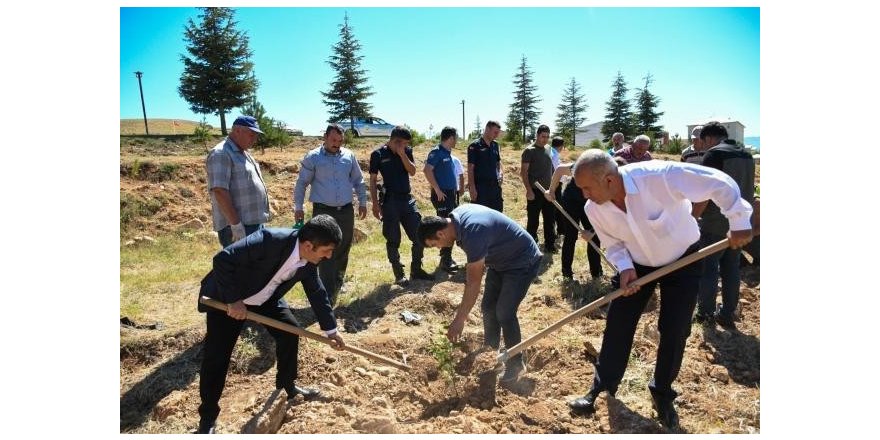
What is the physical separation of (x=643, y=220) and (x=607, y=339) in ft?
2.67

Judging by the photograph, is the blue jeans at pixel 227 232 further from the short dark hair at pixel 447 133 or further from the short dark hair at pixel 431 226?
the short dark hair at pixel 447 133

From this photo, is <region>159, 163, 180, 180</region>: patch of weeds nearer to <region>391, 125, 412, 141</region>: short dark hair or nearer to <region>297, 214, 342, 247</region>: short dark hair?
<region>391, 125, 412, 141</region>: short dark hair

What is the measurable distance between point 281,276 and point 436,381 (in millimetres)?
1432

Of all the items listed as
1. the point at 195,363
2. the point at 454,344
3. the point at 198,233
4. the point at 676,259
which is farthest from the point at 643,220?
the point at 198,233

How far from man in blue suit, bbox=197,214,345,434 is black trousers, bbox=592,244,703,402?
1.69 m

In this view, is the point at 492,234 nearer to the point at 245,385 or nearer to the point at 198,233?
the point at 245,385

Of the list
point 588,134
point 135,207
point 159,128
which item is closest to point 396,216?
point 135,207

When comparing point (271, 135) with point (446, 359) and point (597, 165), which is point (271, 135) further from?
point (597, 165)

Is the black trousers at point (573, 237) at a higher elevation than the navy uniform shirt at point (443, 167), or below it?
below

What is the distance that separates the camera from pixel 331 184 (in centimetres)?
533

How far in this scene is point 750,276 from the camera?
6.12m

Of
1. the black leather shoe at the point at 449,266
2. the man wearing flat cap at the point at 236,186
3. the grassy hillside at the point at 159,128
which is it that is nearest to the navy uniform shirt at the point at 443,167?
the black leather shoe at the point at 449,266

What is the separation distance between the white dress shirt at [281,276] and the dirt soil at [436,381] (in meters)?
0.71

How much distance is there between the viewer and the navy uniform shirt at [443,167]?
6293 mm
